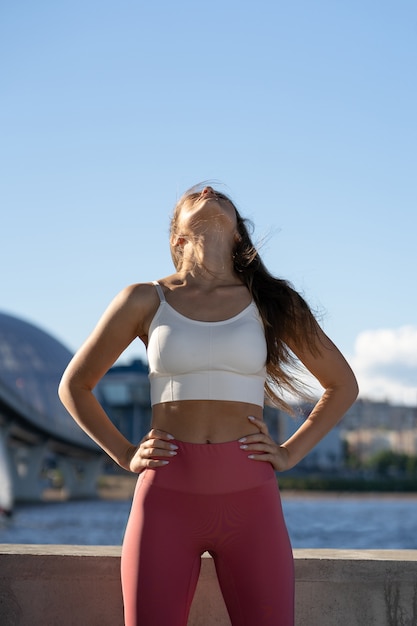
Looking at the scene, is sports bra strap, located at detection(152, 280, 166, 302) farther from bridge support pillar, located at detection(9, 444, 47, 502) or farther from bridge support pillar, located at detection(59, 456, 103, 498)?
bridge support pillar, located at detection(59, 456, 103, 498)

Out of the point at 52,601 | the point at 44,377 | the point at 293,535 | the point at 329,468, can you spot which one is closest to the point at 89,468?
the point at 44,377

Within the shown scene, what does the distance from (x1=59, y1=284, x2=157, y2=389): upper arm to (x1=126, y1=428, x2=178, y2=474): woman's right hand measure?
29cm

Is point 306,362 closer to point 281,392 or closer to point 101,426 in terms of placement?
point 281,392

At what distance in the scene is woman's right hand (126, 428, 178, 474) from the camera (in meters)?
3.08

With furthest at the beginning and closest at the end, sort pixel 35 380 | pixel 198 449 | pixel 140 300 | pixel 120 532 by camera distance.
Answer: pixel 35 380 < pixel 120 532 < pixel 140 300 < pixel 198 449

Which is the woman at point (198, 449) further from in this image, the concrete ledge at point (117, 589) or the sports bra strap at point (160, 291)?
the concrete ledge at point (117, 589)

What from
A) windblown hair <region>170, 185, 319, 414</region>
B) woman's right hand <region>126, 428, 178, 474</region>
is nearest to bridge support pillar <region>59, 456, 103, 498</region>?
windblown hair <region>170, 185, 319, 414</region>

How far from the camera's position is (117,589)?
3.93 m

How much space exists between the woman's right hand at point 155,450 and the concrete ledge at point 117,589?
0.88 metres

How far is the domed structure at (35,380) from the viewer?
64250mm

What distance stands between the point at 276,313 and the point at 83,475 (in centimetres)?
7386

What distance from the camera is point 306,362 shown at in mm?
3426

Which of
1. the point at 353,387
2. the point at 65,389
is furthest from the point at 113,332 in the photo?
the point at 353,387

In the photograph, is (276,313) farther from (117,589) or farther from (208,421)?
(117,589)
